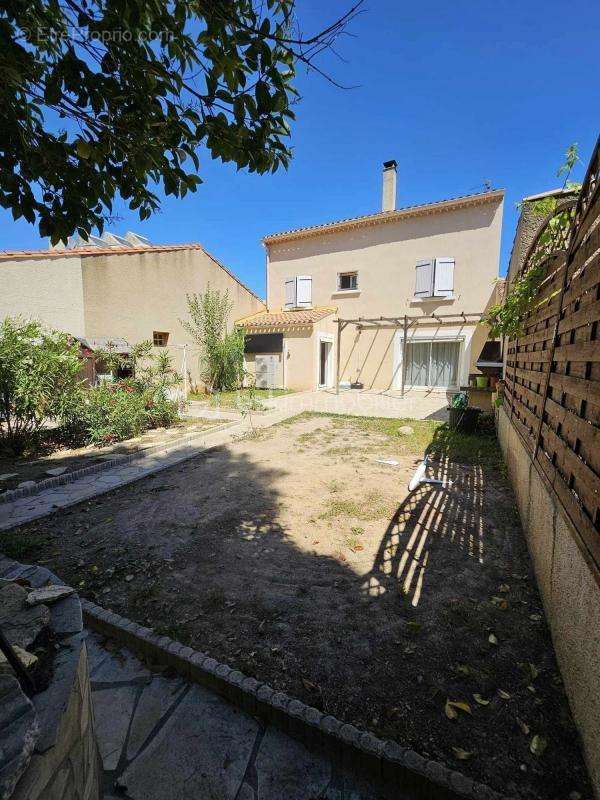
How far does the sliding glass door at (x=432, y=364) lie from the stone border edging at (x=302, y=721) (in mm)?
16024

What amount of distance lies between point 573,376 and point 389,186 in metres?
18.2

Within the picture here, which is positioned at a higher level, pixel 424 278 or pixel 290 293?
pixel 424 278

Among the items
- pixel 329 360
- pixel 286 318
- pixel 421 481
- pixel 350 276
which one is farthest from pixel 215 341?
pixel 421 481

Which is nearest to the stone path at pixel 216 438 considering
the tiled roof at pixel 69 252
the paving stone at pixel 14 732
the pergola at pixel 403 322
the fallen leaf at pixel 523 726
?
the pergola at pixel 403 322

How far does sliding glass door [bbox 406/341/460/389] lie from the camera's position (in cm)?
1625

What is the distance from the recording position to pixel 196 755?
1.87m

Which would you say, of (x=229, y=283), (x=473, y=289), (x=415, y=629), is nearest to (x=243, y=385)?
(x=229, y=283)

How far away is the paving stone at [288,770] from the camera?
1.72 meters

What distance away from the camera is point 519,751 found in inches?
72.4

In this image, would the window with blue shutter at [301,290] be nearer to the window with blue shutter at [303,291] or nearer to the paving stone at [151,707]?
the window with blue shutter at [303,291]

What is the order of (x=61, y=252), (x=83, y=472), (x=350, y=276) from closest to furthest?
(x=83, y=472) → (x=61, y=252) → (x=350, y=276)

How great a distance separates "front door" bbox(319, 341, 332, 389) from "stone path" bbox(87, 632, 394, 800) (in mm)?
16146

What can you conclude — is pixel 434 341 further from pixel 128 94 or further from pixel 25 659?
pixel 25 659

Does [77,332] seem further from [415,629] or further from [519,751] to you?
[519,751]
